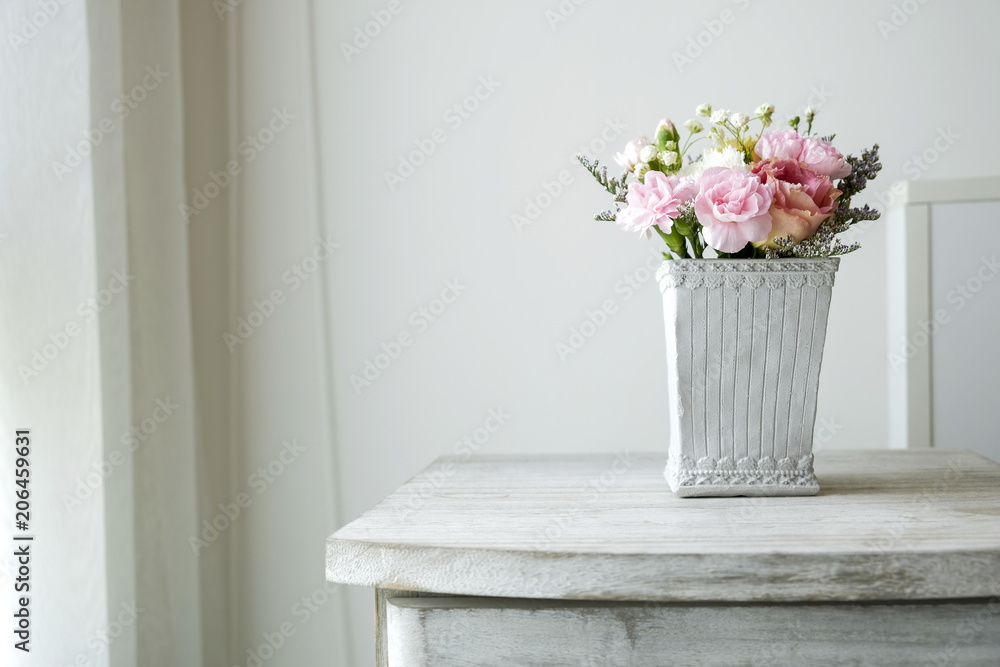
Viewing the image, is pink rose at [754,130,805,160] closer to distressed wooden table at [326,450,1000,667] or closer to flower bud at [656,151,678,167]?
flower bud at [656,151,678,167]

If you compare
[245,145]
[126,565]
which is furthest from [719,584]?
[245,145]

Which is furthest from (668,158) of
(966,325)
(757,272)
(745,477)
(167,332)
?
(167,332)

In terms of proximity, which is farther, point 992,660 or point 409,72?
point 409,72

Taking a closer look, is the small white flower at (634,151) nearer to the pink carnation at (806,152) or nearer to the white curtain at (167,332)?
the pink carnation at (806,152)

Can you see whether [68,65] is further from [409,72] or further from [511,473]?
[511,473]

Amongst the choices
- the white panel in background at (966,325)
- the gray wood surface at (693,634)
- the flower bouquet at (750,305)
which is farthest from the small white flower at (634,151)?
the white panel in background at (966,325)

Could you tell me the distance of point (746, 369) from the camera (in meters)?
0.77

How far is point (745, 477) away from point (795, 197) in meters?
0.27

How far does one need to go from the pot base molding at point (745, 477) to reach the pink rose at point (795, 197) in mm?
217

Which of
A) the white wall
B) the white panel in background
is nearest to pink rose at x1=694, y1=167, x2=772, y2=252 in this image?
the white panel in background

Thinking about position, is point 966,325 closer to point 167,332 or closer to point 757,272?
point 757,272

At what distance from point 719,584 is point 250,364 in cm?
118

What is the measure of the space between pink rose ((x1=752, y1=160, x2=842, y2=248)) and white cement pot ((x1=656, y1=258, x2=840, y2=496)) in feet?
0.13

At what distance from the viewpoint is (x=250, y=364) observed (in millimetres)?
1549
